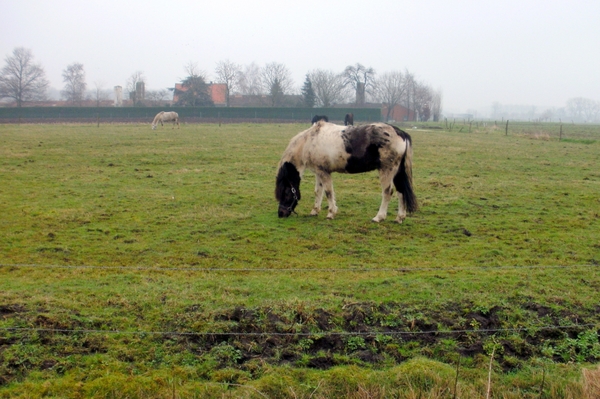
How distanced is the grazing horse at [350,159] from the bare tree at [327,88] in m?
67.8

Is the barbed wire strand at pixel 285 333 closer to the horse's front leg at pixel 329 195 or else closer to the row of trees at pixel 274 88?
the horse's front leg at pixel 329 195

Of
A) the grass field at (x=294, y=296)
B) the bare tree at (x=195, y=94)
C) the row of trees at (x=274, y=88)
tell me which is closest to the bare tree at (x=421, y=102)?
the row of trees at (x=274, y=88)

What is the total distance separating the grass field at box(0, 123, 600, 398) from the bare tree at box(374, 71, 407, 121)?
7991cm

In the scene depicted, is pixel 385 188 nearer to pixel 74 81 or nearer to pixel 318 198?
pixel 318 198

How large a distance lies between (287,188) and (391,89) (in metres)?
88.2

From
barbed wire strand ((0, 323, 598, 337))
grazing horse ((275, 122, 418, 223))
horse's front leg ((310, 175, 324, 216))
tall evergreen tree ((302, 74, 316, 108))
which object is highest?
tall evergreen tree ((302, 74, 316, 108))

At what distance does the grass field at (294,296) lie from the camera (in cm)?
424

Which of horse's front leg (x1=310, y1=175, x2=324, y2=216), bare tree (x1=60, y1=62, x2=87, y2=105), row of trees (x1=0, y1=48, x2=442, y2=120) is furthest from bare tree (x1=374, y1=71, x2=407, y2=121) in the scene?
horse's front leg (x1=310, y1=175, x2=324, y2=216)

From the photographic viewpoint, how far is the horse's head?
402 inches

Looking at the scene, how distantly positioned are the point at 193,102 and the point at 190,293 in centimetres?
6556

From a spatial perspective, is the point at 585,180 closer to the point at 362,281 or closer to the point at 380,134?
the point at 380,134

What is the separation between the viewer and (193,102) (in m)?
68.5

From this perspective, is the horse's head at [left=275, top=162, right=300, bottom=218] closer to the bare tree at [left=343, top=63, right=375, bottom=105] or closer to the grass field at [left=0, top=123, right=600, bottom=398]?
the grass field at [left=0, top=123, right=600, bottom=398]

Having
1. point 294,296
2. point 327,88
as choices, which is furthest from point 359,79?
point 294,296
